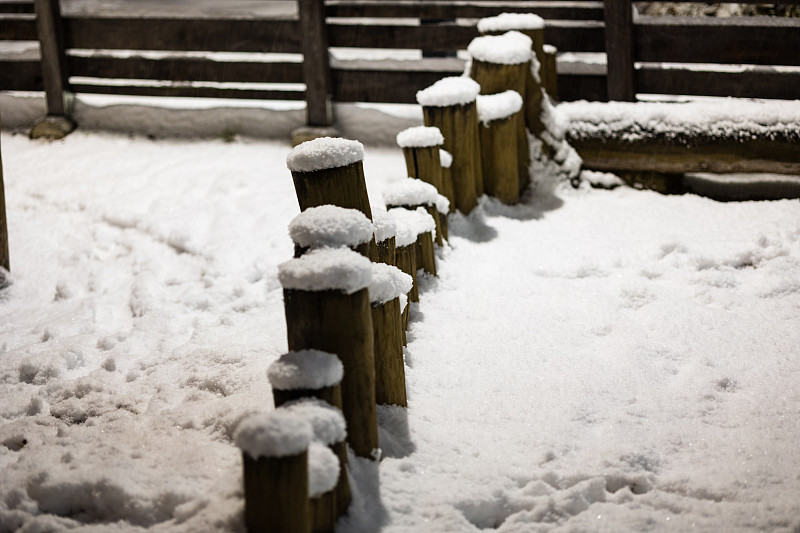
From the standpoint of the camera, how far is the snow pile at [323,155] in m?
2.53

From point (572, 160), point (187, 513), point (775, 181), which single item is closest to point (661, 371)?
point (187, 513)

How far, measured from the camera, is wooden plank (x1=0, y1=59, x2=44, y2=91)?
7043mm

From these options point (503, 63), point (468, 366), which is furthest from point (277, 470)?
point (503, 63)

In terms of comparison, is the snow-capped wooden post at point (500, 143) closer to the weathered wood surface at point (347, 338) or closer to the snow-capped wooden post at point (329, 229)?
the snow-capped wooden post at point (329, 229)

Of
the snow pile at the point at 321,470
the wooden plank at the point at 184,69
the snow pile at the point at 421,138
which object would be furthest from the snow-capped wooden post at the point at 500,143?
the snow pile at the point at 321,470

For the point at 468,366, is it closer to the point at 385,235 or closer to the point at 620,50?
the point at 385,235

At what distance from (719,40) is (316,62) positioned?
3.08 meters

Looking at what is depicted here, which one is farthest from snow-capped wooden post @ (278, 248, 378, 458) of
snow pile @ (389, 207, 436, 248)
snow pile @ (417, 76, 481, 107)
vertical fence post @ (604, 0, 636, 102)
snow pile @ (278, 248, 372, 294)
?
vertical fence post @ (604, 0, 636, 102)

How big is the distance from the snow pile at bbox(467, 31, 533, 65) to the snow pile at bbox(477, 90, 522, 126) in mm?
222

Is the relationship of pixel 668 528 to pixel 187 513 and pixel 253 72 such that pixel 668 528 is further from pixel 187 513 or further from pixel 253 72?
pixel 253 72

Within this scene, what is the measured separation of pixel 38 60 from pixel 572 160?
16.1 feet

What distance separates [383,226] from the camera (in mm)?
3041

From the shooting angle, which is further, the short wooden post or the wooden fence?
the wooden fence

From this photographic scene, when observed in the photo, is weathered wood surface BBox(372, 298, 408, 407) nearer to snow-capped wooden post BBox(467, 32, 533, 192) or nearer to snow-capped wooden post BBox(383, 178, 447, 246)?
snow-capped wooden post BBox(383, 178, 447, 246)
